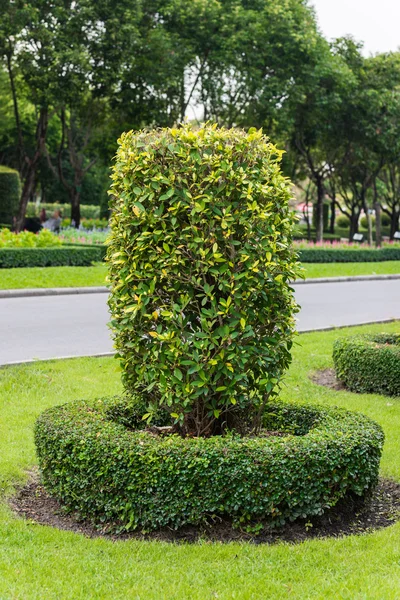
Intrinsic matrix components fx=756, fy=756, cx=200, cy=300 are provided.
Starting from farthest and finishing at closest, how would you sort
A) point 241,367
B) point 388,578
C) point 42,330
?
1. point 42,330
2. point 241,367
3. point 388,578

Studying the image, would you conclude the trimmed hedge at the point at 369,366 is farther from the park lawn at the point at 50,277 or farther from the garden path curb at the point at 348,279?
the garden path curb at the point at 348,279

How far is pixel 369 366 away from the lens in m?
Answer: 7.70

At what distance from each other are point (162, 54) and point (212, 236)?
2316cm

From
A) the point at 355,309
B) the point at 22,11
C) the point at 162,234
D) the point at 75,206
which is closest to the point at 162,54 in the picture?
the point at 22,11

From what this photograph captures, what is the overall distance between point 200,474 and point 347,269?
20310mm

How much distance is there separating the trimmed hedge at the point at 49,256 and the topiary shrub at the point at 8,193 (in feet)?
39.2

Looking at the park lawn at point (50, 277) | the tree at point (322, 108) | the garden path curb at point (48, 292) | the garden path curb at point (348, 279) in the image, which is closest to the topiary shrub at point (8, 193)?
the tree at point (322, 108)

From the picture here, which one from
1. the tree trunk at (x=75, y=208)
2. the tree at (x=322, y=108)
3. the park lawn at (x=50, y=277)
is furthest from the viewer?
the tree trunk at (x=75, y=208)

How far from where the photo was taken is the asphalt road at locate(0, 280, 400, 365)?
9.45 meters

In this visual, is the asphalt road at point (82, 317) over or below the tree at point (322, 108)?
below

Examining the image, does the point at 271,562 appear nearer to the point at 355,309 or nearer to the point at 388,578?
the point at 388,578

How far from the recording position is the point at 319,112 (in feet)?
105

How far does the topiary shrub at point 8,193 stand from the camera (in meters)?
30.1

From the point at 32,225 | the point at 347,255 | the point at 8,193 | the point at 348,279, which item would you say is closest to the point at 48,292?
the point at 348,279
